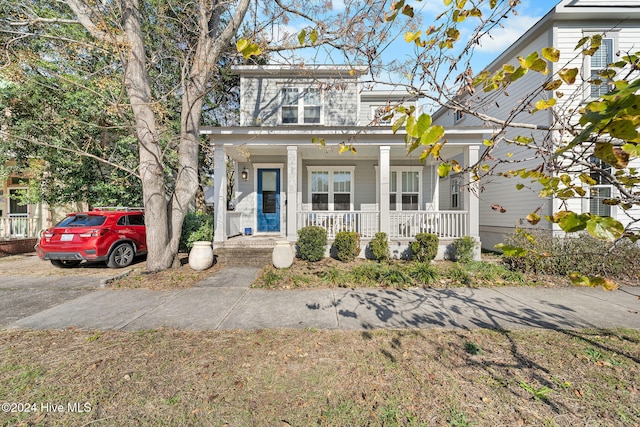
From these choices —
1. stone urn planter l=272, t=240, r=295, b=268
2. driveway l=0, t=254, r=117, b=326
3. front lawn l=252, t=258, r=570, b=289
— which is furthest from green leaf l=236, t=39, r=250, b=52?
stone urn planter l=272, t=240, r=295, b=268

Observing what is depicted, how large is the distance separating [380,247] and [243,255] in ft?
13.0

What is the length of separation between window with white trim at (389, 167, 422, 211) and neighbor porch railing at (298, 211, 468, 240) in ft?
5.91

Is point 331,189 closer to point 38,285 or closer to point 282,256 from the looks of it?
point 282,256

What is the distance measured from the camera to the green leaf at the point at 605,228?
3.07 ft

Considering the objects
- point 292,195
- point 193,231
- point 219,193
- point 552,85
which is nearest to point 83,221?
point 193,231

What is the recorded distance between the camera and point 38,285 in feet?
18.6

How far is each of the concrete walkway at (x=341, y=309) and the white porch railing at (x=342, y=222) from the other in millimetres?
3358

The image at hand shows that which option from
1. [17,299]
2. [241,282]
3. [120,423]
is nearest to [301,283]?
[241,282]

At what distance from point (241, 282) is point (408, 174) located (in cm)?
769

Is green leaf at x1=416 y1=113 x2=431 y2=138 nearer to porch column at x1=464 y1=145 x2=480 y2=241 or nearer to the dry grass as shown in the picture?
the dry grass

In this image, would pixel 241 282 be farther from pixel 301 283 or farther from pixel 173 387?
pixel 173 387

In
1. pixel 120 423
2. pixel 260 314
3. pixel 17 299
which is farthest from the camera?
pixel 17 299

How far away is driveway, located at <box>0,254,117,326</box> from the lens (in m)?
4.41

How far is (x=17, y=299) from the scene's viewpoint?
4805mm
